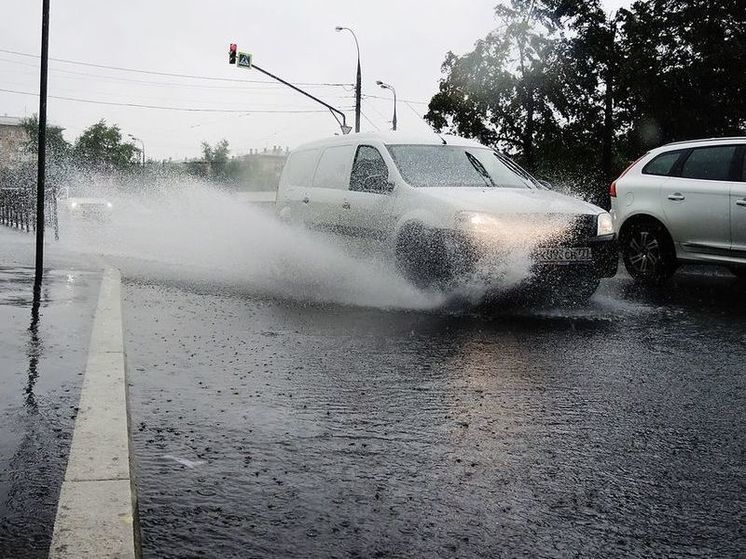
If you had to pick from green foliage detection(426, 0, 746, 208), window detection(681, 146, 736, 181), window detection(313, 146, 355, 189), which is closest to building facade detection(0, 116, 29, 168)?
green foliage detection(426, 0, 746, 208)

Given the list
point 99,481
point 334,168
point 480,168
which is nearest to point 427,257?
point 480,168

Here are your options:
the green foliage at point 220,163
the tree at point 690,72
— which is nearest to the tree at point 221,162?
the green foliage at point 220,163

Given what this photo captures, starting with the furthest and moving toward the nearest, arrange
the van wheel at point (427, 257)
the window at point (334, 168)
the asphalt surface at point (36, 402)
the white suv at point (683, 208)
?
the window at point (334, 168), the white suv at point (683, 208), the van wheel at point (427, 257), the asphalt surface at point (36, 402)

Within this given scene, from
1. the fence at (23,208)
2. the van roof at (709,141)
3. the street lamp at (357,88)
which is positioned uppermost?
the street lamp at (357,88)

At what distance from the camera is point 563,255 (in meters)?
8.01

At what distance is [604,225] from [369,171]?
8.40 feet

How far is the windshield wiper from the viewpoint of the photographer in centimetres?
928

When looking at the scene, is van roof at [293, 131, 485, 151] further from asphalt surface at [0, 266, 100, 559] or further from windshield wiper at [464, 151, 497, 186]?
asphalt surface at [0, 266, 100, 559]

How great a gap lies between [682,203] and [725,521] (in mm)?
7518

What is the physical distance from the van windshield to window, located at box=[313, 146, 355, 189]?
652mm

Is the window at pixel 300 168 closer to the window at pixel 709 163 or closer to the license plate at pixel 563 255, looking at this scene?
the license plate at pixel 563 255

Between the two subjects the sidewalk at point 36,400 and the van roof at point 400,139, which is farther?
the van roof at point 400,139

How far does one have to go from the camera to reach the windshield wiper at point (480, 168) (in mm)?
9281

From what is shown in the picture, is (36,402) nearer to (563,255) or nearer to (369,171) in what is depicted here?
(563,255)
